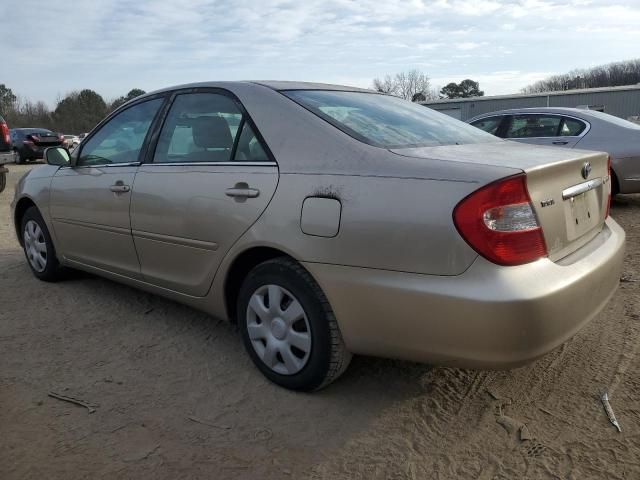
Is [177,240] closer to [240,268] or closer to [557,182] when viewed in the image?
[240,268]

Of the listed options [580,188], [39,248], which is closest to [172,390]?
[580,188]

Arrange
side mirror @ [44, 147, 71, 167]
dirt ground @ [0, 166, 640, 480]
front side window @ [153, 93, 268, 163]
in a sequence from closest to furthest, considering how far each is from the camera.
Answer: dirt ground @ [0, 166, 640, 480]
front side window @ [153, 93, 268, 163]
side mirror @ [44, 147, 71, 167]

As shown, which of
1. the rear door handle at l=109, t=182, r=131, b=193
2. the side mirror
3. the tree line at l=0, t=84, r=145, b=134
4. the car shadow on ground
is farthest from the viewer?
the tree line at l=0, t=84, r=145, b=134

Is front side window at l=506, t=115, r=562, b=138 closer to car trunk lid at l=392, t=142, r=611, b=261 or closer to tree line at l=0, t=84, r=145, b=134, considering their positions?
car trunk lid at l=392, t=142, r=611, b=261

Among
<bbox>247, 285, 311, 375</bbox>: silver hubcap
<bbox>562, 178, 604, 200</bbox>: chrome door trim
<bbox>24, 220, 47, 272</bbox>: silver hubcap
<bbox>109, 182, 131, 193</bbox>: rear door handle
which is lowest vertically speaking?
<bbox>247, 285, 311, 375</bbox>: silver hubcap

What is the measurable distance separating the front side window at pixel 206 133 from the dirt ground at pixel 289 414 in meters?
1.14

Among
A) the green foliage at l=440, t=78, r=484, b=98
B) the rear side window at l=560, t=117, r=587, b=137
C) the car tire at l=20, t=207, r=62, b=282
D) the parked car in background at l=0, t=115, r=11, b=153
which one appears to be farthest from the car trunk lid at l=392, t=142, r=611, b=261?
the green foliage at l=440, t=78, r=484, b=98

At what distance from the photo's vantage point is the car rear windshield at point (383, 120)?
2.60 m

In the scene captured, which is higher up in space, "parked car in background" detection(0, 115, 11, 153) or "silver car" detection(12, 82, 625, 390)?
"parked car in background" detection(0, 115, 11, 153)

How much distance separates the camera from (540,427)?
2340 millimetres

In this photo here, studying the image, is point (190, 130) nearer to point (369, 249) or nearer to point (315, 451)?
point (369, 249)

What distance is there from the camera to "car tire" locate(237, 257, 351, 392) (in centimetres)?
247

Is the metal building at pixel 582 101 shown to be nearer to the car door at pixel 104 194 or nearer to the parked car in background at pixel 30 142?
the parked car in background at pixel 30 142

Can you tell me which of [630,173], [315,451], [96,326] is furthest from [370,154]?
[630,173]
